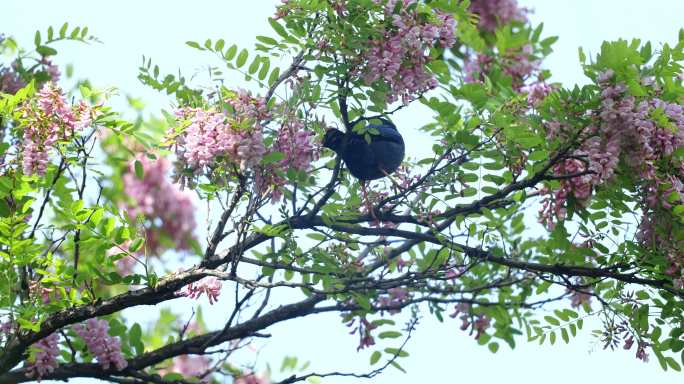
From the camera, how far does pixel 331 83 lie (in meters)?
3.88

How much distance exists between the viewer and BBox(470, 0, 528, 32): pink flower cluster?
7.73 meters

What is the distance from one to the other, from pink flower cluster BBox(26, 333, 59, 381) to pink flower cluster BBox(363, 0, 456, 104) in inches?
71.7

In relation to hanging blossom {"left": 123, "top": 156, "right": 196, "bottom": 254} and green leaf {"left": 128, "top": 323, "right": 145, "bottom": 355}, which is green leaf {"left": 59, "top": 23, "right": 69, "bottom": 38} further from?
green leaf {"left": 128, "top": 323, "right": 145, "bottom": 355}

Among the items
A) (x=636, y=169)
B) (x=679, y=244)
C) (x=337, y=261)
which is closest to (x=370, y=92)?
(x=337, y=261)

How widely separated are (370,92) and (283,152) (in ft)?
1.45

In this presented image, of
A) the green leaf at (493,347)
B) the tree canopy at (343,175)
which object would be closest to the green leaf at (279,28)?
the tree canopy at (343,175)

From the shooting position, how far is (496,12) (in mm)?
7793

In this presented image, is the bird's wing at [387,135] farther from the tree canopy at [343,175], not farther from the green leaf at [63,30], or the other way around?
the green leaf at [63,30]

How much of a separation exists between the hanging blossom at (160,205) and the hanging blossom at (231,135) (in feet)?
6.48

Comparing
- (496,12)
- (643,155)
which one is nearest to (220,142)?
(643,155)

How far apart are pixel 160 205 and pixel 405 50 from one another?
2.57 meters

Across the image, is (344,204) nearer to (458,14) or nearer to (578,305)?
(458,14)

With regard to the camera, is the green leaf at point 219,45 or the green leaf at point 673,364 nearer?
the green leaf at point 219,45

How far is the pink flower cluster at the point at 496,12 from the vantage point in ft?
25.4
